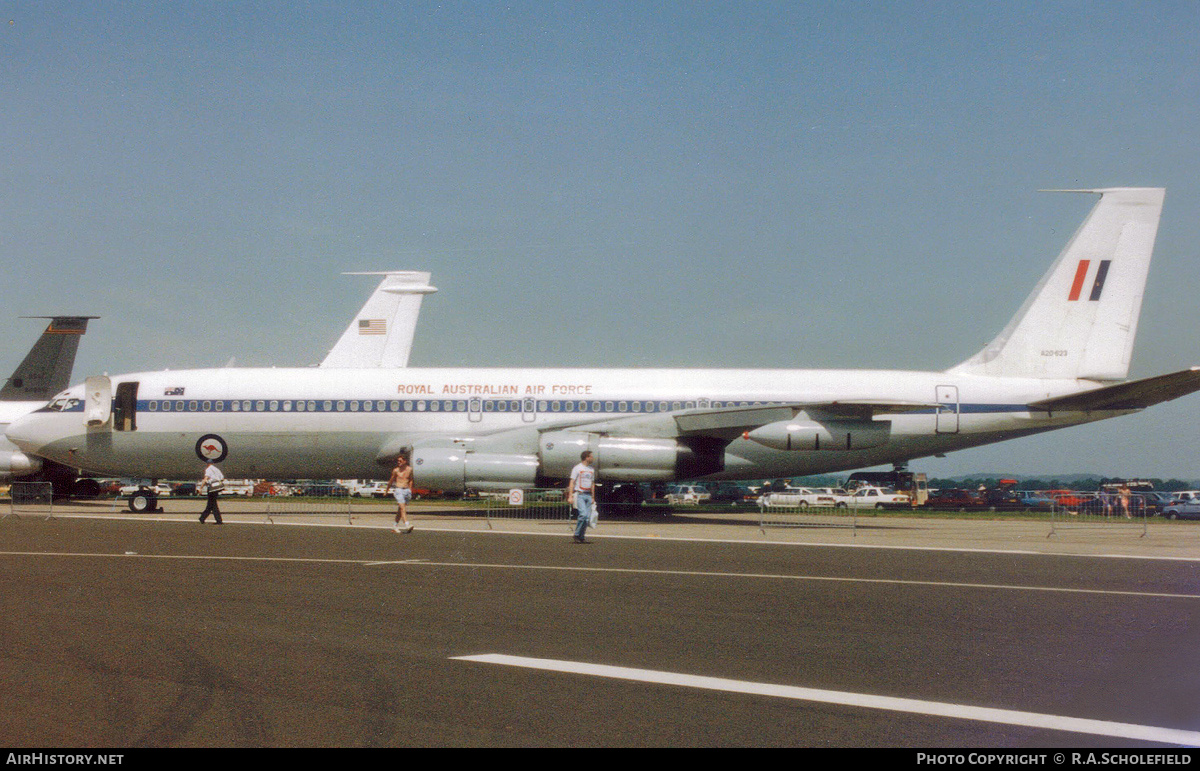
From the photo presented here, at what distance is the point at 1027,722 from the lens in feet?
17.2

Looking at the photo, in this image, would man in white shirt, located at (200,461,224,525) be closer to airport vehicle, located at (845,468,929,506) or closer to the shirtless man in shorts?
the shirtless man in shorts

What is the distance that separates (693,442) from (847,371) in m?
4.91

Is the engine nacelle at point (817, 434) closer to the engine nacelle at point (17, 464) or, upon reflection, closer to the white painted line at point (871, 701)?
the white painted line at point (871, 701)

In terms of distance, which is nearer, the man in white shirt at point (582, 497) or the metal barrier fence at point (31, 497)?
the man in white shirt at point (582, 497)

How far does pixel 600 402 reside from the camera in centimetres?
2566

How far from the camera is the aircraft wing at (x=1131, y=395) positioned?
21.5 metres

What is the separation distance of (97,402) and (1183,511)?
3689 centimetres

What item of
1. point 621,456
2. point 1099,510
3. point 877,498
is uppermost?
point 621,456

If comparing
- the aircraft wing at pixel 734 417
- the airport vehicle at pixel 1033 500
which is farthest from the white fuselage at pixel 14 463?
the airport vehicle at pixel 1033 500

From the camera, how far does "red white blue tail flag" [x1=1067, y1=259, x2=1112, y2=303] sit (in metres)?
25.9

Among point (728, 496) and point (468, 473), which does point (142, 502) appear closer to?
point (468, 473)

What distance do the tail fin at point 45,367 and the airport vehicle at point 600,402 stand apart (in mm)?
20303

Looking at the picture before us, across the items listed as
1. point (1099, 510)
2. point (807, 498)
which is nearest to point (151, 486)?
point (807, 498)
